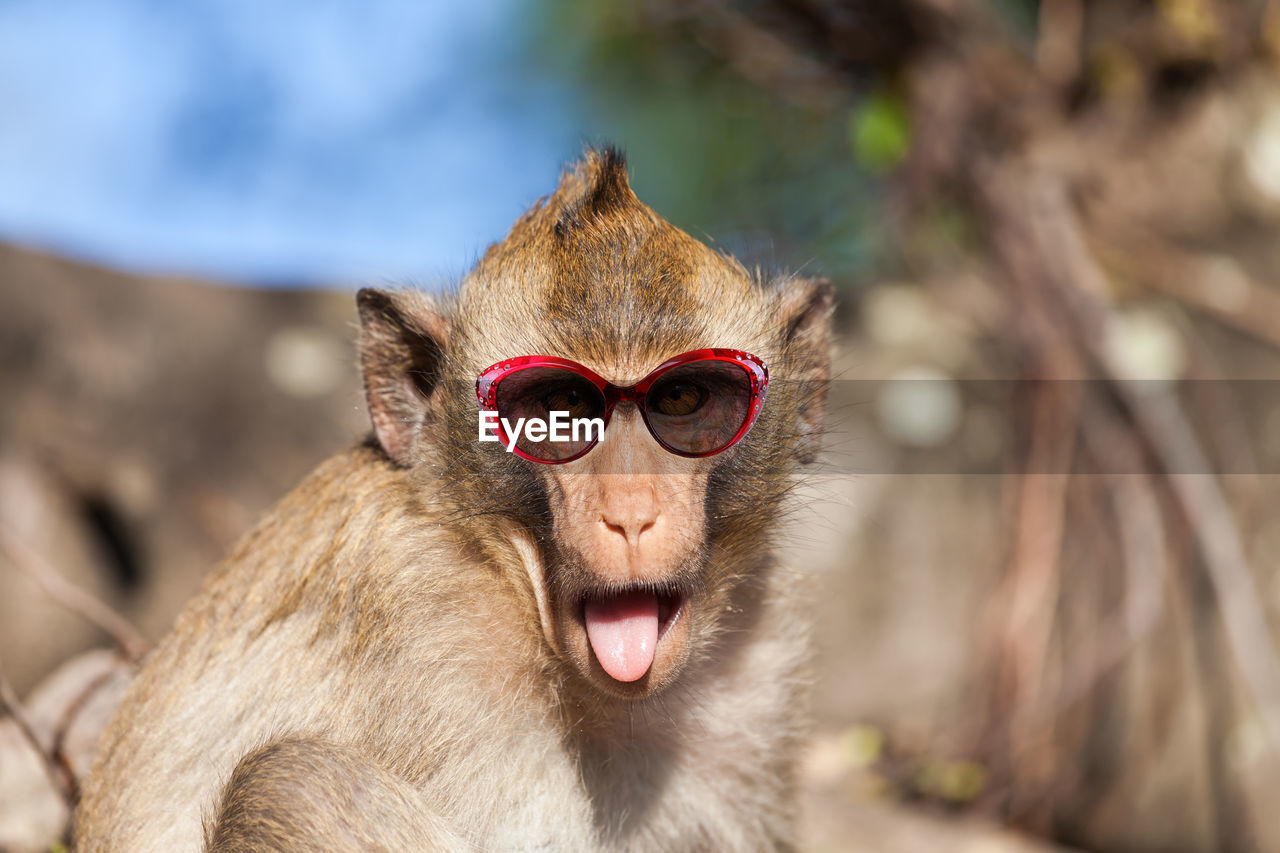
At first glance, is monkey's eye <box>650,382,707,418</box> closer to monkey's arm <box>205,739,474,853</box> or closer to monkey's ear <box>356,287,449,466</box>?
monkey's ear <box>356,287,449,466</box>

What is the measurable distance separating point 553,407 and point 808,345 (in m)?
0.71

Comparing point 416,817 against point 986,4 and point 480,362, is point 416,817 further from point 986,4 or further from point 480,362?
point 986,4

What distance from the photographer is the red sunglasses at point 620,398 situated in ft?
5.34

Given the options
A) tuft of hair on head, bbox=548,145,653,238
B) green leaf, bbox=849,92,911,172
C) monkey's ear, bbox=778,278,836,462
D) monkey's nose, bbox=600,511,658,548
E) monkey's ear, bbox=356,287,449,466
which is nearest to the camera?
monkey's nose, bbox=600,511,658,548

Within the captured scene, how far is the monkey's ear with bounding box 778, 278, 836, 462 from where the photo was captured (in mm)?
2072

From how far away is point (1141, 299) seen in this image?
517cm

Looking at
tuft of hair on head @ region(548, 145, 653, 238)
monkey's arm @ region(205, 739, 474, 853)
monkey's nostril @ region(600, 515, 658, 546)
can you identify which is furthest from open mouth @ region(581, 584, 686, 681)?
tuft of hair on head @ region(548, 145, 653, 238)

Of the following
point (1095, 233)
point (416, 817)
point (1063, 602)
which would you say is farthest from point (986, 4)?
point (416, 817)

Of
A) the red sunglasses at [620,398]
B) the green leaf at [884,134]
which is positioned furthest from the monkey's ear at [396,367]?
the green leaf at [884,134]

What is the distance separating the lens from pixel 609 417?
1.63 metres

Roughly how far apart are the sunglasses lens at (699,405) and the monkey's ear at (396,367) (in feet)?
1.62

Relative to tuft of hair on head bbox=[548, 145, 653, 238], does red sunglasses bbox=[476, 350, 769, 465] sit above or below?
below

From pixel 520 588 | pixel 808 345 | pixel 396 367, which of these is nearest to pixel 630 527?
pixel 520 588

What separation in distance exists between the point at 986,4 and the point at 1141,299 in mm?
1876
